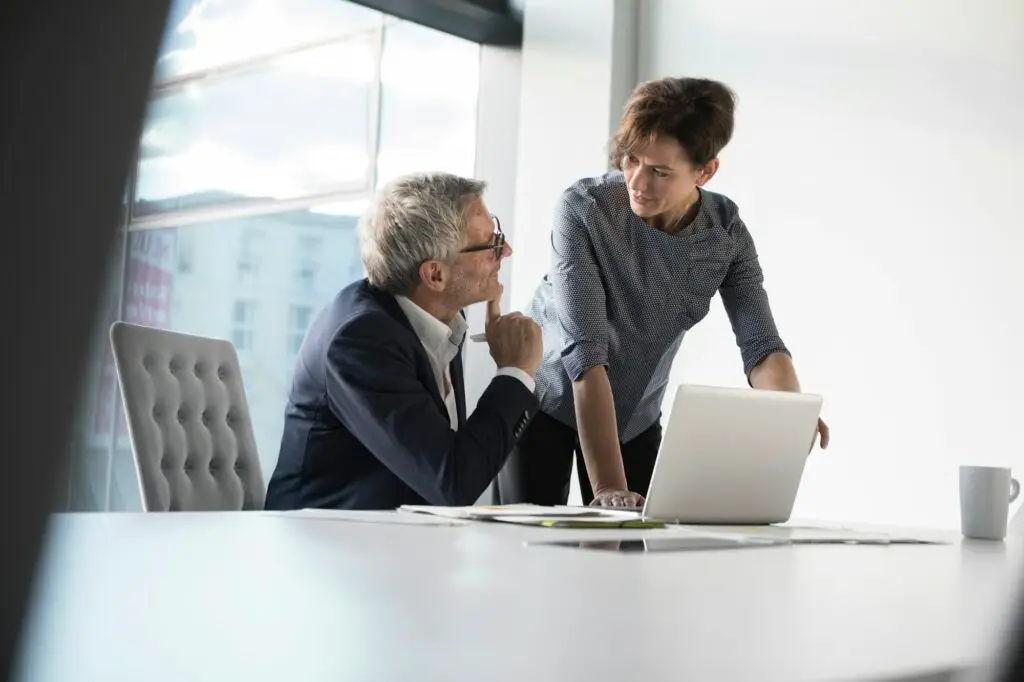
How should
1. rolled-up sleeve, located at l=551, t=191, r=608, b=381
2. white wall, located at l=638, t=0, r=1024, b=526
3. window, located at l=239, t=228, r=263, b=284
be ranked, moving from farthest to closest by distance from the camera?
1. window, located at l=239, t=228, r=263, b=284
2. white wall, located at l=638, t=0, r=1024, b=526
3. rolled-up sleeve, located at l=551, t=191, r=608, b=381

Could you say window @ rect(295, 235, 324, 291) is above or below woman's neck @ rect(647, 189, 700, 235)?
above

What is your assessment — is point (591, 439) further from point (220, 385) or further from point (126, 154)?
point (126, 154)

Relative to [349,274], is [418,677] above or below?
below

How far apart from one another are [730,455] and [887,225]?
2474 mm

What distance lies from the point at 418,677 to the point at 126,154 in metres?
0.33

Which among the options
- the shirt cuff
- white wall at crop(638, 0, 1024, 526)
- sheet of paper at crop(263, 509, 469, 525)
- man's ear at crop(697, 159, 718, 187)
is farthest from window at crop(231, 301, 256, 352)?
sheet of paper at crop(263, 509, 469, 525)

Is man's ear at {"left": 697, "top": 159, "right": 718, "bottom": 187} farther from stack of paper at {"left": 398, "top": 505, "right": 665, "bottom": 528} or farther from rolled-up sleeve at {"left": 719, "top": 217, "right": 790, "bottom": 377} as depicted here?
stack of paper at {"left": 398, "top": 505, "right": 665, "bottom": 528}

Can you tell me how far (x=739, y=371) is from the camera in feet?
13.6

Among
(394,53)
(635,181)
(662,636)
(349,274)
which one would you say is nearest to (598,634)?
(662,636)

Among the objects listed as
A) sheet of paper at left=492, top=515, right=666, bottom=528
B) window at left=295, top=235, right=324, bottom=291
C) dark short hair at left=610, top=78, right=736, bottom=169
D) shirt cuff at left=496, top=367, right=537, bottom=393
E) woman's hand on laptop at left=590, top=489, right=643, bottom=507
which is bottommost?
woman's hand on laptop at left=590, top=489, right=643, bottom=507

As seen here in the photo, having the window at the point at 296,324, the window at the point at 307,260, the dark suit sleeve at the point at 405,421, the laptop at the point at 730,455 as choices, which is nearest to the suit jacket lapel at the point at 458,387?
the dark suit sleeve at the point at 405,421

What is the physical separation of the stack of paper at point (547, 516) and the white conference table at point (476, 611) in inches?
10.7

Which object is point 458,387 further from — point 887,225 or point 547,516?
point 887,225

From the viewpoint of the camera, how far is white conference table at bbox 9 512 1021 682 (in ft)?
1.38
